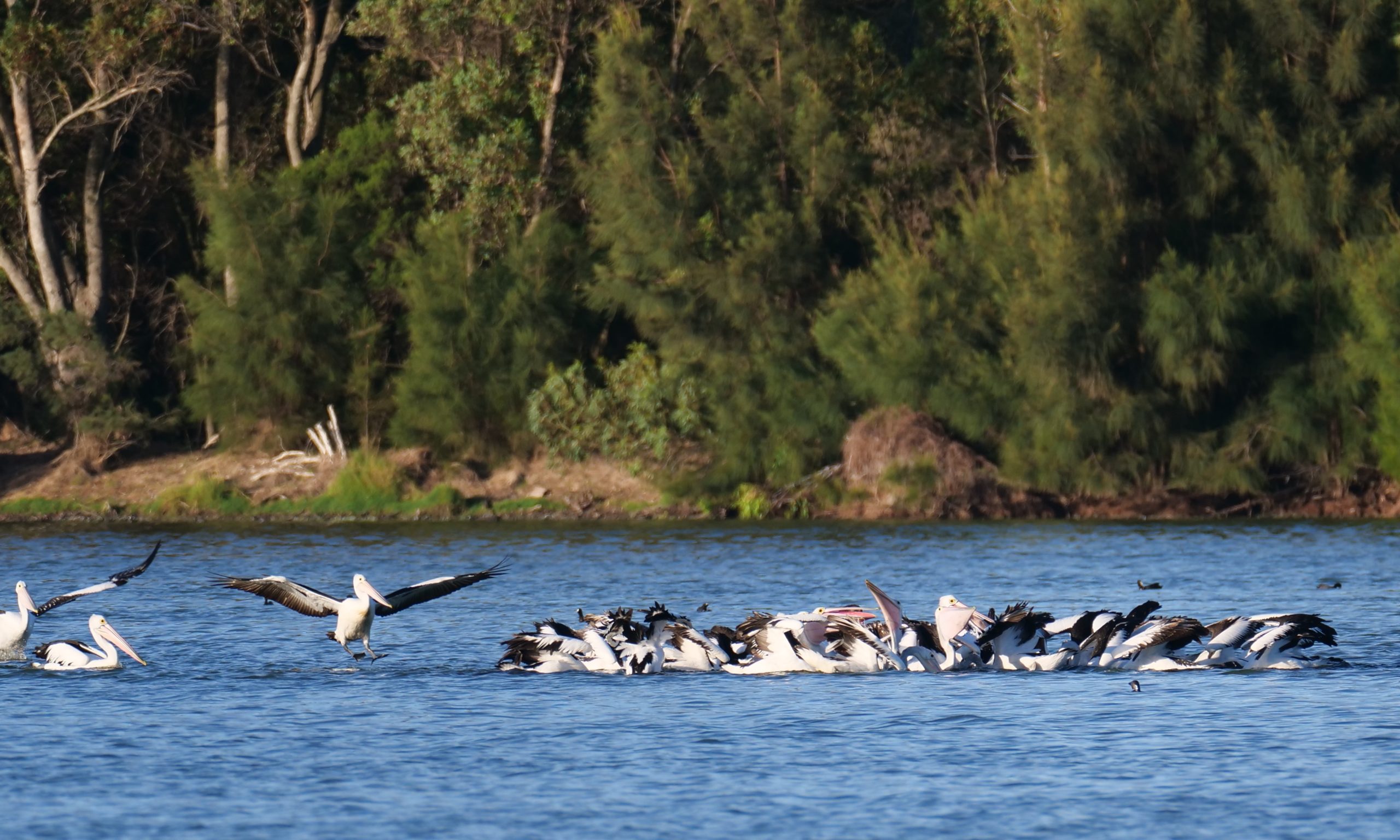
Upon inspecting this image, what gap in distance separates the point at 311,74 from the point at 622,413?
12392 mm

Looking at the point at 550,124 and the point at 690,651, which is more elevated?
the point at 550,124

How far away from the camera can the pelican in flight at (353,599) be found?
A: 1919 cm

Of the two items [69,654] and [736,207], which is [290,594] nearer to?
[69,654]

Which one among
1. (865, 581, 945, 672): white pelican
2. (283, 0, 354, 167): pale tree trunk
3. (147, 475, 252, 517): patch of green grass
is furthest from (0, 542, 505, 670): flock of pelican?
(283, 0, 354, 167): pale tree trunk

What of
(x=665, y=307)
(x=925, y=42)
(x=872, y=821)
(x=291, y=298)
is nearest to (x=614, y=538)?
(x=665, y=307)

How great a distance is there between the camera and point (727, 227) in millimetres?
46438

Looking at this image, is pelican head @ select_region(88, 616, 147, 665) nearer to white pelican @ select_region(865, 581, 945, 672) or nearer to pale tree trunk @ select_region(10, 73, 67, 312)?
white pelican @ select_region(865, 581, 945, 672)

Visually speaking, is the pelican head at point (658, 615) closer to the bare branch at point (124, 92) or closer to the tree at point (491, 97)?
the tree at point (491, 97)

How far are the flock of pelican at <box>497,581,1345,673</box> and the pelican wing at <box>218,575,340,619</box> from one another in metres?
1.78

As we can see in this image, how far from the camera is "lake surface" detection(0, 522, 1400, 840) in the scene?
13.3m

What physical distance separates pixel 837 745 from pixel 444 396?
32.4m

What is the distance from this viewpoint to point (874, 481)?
44.2m

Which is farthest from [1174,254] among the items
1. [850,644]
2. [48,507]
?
[48,507]

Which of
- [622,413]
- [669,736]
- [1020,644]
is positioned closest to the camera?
[669,736]
